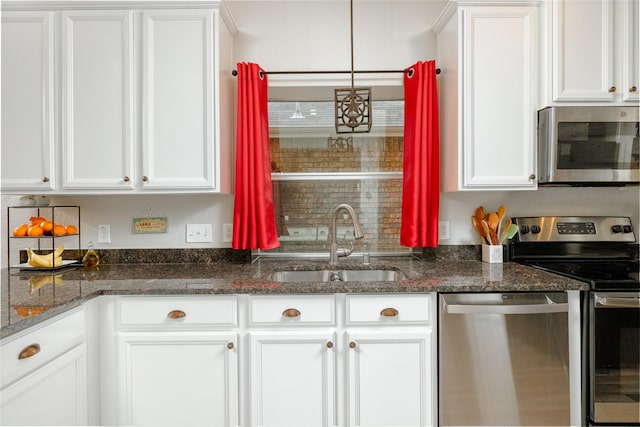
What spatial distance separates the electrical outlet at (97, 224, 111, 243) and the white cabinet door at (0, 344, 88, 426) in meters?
0.93

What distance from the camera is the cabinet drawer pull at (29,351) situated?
1.35 meters

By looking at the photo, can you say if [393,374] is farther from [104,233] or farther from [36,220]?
[36,220]

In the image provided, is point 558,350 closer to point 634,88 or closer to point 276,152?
point 634,88

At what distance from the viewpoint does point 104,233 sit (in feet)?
8.21

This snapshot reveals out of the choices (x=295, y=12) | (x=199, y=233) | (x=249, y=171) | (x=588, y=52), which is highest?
(x=295, y=12)

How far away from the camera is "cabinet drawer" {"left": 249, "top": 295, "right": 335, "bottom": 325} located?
1836mm

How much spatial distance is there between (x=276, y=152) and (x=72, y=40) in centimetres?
124

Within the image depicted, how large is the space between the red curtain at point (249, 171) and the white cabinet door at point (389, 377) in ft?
2.90

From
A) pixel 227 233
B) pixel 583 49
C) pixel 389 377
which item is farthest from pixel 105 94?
pixel 583 49

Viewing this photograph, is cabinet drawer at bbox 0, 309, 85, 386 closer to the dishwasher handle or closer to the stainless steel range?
the dishwasher handle

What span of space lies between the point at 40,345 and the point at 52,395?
0.21 m

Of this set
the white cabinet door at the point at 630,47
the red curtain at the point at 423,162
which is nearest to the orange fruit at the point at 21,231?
the red curtain at the point at 423,162

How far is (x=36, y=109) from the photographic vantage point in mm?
2121

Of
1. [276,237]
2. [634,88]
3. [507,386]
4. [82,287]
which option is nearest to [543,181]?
[634,88]
